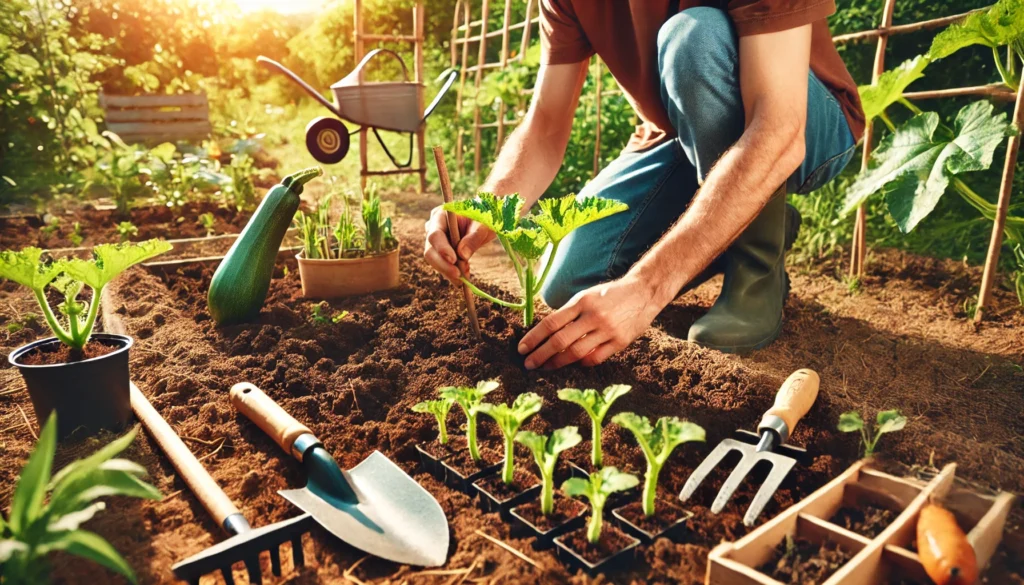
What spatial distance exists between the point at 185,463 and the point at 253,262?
115 cm

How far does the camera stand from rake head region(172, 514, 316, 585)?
1.21m

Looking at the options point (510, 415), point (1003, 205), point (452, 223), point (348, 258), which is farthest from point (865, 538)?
point (348, 258)

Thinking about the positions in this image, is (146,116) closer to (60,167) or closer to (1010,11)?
(60,167)

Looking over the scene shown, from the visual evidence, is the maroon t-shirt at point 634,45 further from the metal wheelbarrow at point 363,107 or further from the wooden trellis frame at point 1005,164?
the metal wheelbarrow at point 363,107

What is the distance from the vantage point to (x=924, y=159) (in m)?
2.55

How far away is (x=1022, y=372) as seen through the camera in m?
2.27

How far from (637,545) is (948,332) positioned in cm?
202

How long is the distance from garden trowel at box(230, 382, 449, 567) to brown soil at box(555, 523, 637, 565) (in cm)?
24

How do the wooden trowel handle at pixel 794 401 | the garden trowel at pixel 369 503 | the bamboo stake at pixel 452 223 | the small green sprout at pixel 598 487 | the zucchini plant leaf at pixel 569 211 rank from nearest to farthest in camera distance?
1. the small green sprout at pixel 598 487
2. the garden trowel at pixel 369 503
3. the wooden trowel handle at pixel 794 401
4. the zucchini plant leaf at pixel 569 211
5. the bamboo stake at pixel 452 223

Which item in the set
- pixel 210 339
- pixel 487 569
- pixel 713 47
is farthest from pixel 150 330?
pixel 713 47

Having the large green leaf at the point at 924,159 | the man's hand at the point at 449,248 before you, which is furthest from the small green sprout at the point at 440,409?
the large green leaf at the point at 924,159

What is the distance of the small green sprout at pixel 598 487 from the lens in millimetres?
1259

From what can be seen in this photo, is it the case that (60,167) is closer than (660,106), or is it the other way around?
(660,106)

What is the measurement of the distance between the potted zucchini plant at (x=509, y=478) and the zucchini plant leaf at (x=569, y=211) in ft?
1.72
